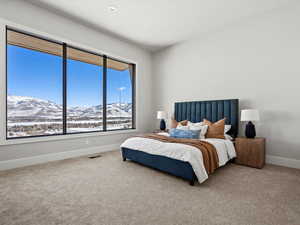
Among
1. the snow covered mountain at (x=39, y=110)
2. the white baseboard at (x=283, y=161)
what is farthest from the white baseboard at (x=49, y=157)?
the white baseboard at (x=283, y=161)

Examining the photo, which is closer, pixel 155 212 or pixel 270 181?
pixel 155 212

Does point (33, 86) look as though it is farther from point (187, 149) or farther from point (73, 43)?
point (187, 149)

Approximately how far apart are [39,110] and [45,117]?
188mm

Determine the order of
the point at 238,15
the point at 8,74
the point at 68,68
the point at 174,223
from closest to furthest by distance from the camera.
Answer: the point at 174,223 → the point at 8,74 → the point at 238,15 → the point at 68,68

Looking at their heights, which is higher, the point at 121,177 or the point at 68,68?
the point at 68,68

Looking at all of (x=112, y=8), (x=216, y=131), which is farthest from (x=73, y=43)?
(x=216, y=131)

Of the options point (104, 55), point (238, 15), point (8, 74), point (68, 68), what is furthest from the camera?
point (104, 55)

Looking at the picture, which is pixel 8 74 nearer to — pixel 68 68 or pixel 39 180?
pixel 68 68

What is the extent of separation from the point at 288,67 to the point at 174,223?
3547mm

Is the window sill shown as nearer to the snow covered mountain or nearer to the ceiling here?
the snow covered mountain

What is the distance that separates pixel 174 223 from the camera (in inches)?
58.0

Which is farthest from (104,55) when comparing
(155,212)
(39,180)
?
(155,212)

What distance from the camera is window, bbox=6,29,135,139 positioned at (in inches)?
122

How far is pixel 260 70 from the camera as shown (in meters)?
3.38
